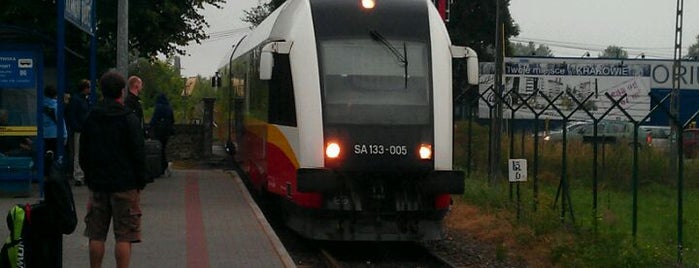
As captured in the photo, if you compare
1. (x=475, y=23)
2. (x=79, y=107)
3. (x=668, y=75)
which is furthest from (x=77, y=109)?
(x=668, y=75)

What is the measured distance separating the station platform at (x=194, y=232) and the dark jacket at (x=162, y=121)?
119cm

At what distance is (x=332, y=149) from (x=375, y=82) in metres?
1.04

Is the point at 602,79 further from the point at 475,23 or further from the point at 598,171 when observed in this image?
the point at 598,171

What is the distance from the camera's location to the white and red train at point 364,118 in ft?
46.1

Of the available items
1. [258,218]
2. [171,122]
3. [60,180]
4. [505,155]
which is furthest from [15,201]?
[505,155]

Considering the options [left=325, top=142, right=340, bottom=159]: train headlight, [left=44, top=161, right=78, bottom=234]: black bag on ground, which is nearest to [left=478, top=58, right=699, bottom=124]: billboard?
[left=325, top=142, right=340, bottom=159]: train headlight

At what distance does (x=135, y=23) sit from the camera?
2558 cm

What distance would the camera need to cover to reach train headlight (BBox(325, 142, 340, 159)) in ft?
46.3

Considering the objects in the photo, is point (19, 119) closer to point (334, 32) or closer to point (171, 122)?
point (171, 122)

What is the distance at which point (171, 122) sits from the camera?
2272 centimetres

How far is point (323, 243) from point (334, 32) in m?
3.17

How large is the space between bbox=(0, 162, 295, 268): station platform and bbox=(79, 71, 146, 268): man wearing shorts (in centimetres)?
192

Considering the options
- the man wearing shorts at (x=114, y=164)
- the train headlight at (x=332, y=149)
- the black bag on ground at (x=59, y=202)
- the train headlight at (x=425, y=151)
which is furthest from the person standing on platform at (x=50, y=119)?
the black bag on ground at (x=59, y=202)

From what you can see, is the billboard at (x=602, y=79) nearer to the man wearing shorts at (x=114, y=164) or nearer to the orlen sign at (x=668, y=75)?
the orlen sign at (x=668, y=75)
